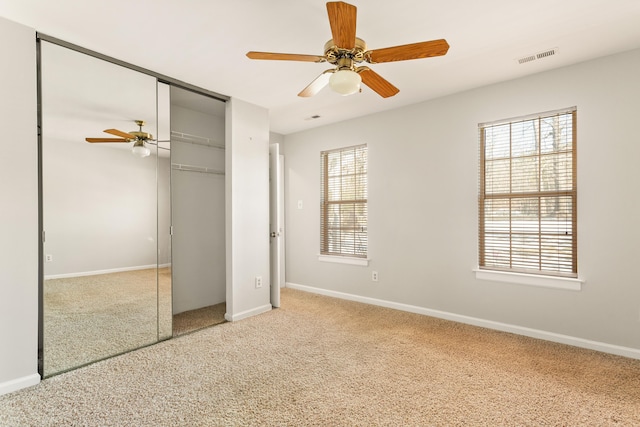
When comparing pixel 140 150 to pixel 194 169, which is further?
pixel 194 169

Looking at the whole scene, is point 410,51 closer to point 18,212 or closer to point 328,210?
point 18,212

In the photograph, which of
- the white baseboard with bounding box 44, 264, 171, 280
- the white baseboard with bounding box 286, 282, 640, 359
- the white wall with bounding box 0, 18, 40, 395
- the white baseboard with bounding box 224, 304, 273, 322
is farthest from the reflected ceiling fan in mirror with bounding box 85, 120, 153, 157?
the white baseboard with bounding box 286, 282, 640, 359

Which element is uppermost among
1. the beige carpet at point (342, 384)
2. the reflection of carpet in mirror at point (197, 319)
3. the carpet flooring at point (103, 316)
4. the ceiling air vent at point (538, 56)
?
the ceiling air vent at point (538, 56)

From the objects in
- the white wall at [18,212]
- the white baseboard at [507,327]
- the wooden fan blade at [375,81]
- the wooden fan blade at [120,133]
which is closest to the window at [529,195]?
the white baseboard at [507,327]

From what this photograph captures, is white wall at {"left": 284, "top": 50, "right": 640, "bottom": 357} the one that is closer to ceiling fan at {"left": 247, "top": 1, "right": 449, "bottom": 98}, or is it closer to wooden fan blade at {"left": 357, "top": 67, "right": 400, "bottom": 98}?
wooden fan blade at {"left": 357, "top": 67, "right": 400, "bottom": 98}

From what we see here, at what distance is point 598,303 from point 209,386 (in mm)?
3302

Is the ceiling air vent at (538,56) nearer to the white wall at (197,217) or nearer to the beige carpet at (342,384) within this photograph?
the beige carpet at (342,384)

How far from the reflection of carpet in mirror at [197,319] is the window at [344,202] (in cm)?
177

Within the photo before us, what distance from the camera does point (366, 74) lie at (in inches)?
90.8

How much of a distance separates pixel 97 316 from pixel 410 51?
312cm

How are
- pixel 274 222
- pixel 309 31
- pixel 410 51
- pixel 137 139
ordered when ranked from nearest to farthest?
pixel 410 51
pixel 309 31
pixel 137 139
pixel 274 222

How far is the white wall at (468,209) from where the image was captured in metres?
2.89

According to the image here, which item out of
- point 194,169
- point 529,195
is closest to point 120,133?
point 194,169

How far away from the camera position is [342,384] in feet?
7.89
